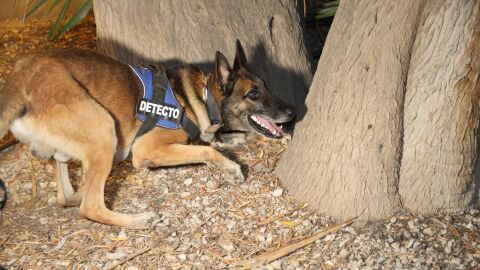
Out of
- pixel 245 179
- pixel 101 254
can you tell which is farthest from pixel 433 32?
pixel 101 254

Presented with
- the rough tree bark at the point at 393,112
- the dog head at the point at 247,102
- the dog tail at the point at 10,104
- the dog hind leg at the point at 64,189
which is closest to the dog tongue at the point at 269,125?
the dog head at the point at 247,102

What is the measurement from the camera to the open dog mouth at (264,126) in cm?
514

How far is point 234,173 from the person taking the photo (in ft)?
15.7

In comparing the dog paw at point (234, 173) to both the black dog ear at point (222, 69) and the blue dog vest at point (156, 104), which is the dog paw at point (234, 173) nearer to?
the blue dog vest at point (156, 104)

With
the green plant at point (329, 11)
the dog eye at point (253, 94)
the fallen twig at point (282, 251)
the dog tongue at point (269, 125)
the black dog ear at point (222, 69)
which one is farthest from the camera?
A: the green plant at point (329, 11)

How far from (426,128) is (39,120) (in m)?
2.83

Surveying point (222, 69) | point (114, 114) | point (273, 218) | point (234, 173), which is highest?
point (222, 69)

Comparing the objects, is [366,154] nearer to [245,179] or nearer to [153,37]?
[245,179]

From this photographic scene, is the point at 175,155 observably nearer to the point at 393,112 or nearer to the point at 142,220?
the point at 142,220

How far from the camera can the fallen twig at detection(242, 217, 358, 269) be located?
4.11 metres

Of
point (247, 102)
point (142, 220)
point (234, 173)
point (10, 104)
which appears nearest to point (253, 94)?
point (247, 102)

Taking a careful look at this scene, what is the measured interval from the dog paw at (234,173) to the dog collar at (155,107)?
0.56 meters

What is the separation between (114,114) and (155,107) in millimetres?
339

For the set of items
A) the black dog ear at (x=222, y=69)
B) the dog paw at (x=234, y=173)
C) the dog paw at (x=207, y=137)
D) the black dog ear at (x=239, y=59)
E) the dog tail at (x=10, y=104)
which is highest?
the black dog ear at (x=239, y=59)
